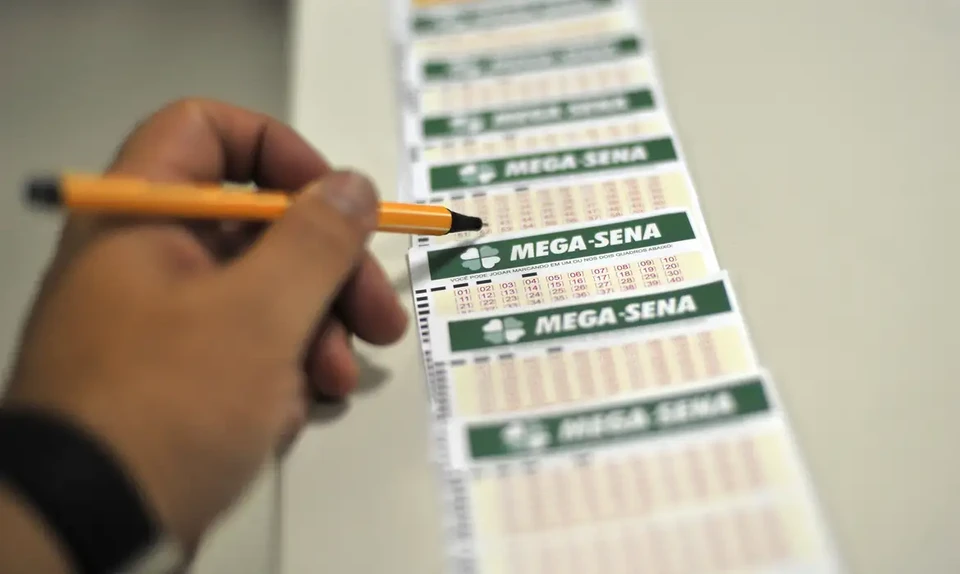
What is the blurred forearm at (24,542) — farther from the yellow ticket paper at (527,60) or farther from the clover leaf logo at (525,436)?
Answer: the yellow ticket paper at (527,60)

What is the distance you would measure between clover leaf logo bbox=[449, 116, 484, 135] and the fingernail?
0.18m

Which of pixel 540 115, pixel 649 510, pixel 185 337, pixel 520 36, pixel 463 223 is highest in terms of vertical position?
pixel 520 36

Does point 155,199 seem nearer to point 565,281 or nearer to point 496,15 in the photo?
point 565,281

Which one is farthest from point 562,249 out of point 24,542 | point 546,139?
point 24,542

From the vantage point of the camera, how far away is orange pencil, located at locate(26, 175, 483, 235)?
14.6 inches

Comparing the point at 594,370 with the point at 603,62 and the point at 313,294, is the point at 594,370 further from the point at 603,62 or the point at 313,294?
the point at 603,62

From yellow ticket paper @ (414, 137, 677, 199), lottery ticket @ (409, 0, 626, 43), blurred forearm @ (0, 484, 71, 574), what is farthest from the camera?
lottery ticket @ (409, 0, 626, 43)

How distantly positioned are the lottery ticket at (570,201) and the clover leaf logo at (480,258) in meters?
0.01

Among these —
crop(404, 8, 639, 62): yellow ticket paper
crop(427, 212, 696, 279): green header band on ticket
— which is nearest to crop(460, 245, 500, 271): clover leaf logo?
crop(427, 212, 696, 279): green header band on ticket

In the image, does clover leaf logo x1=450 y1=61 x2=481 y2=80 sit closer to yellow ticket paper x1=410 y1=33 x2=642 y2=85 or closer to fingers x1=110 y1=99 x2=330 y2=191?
yellow ticket paper x1=410 y1=33 x2=642 y2=85

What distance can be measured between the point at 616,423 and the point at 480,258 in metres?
0.15

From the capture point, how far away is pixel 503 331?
47cm

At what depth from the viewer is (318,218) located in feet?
1.30

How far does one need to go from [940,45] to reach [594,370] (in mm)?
434
